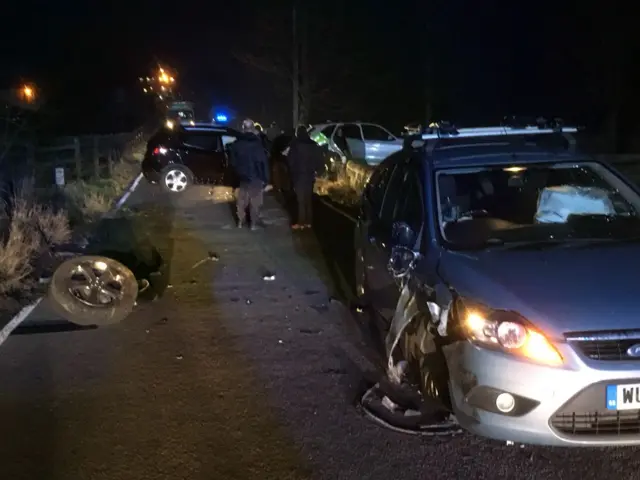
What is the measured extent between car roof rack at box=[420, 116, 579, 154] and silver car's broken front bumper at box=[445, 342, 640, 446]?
2.28 m

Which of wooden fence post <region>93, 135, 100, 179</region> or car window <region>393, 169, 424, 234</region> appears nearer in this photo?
car window <region>393, 169, 424, 234</region>

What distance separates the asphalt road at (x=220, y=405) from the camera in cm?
470

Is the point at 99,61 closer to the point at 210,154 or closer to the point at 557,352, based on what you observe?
the point at 210,154

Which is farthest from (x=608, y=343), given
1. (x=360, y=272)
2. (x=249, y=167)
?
(x=249, y=167)

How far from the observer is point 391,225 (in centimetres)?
670

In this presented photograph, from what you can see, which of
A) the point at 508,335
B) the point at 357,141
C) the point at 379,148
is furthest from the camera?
the point at 379,148

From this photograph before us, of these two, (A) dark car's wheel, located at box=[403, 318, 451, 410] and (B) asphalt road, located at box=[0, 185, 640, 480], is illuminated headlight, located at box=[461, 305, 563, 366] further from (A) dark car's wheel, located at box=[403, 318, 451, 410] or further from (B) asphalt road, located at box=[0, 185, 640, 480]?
(B) asphalt road, located at box=[0, 185, 640, 480]

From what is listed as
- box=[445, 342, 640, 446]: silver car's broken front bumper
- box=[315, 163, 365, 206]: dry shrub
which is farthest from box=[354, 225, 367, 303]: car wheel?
box=[315, 163, 365, 206]: dry shrub

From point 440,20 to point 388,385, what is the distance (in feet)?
114

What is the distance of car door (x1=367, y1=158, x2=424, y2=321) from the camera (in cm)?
613

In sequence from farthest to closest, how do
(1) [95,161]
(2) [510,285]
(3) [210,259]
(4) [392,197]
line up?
(1) [95,161], (3) [210,259], (4) [392,197], (2) [510,285]

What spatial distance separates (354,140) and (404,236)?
617 inches

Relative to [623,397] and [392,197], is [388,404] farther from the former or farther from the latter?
[392,197]

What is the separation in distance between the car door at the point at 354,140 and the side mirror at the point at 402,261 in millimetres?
13240
